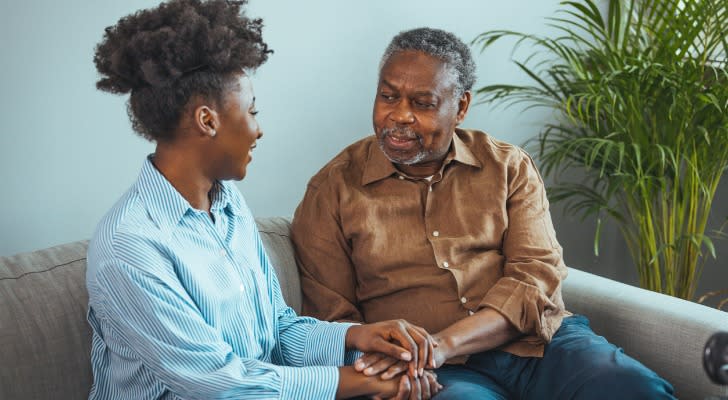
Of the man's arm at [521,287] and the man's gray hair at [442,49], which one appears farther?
the man's gray hair at [442,49]

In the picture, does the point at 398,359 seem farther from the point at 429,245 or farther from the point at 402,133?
the point at 402,133

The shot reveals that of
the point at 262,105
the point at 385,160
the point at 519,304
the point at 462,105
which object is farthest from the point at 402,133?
Result: the point at 262,105

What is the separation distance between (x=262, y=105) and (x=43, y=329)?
1017 millimetres

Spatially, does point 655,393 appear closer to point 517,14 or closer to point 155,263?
point 155,263

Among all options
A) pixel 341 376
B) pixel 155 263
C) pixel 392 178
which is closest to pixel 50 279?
pixel 155 263

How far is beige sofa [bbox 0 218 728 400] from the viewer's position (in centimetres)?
158

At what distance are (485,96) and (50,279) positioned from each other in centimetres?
179

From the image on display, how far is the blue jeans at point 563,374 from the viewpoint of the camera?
5.67ft

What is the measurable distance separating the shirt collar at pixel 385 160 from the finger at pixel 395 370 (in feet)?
1.69

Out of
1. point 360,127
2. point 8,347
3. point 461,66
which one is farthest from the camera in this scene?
point 360,127

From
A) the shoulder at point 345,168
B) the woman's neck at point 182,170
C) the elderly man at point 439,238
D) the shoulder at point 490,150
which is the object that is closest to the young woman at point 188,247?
the woman's neck at point 182,170

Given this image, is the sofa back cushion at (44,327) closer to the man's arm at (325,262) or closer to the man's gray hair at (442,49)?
the man's arm at (325,262)

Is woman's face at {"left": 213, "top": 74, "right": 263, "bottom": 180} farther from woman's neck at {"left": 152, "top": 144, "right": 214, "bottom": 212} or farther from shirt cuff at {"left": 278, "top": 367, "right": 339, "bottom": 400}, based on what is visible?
shirt cuff at {"left": 278, "top": 367, "right": 339, "bottom": 400}

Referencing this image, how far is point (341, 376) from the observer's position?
163cm
